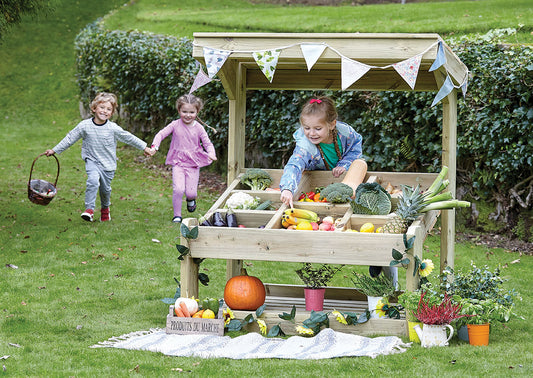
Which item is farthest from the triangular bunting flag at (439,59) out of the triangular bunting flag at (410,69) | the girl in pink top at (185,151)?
the girl in pink top at (185,151)

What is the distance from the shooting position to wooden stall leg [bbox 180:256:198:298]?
17.0ft

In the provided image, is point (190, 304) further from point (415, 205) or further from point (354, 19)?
point (354, 19)

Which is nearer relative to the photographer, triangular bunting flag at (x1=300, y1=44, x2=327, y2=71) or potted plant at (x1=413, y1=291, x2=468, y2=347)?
potted plant at (x1=413, y1=291, x2=468, y2=347)

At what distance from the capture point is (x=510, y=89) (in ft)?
27.2

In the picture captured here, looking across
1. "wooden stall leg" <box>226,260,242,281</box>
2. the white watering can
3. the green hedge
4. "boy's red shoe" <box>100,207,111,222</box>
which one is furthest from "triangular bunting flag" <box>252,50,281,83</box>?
"boy's red shoe" <box>100,207,111,222</box>

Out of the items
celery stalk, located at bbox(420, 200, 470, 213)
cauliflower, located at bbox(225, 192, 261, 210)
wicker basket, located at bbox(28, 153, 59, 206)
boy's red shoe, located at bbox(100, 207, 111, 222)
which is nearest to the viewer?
celery stalk, located at bbox(420, 200, 470, 213)

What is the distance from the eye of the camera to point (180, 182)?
30.0 feet

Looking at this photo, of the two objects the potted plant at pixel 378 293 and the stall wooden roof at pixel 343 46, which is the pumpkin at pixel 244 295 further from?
the stall wooden roof at pixel 343 46

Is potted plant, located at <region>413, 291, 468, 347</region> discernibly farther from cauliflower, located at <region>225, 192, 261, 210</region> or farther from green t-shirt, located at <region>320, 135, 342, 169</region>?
green t-shirt, located at <region>320, 135, 342, 169</region>

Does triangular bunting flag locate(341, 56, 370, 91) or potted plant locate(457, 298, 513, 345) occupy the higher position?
triangular bunting flag locate(341, 56, 370, 91)

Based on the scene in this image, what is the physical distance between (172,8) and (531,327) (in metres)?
21.4

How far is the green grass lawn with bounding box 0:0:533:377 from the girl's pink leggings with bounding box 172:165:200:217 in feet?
1.15

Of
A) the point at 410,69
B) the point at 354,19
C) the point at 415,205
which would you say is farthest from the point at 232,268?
the point at 354,19

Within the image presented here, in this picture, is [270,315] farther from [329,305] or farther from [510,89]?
[510,89]
